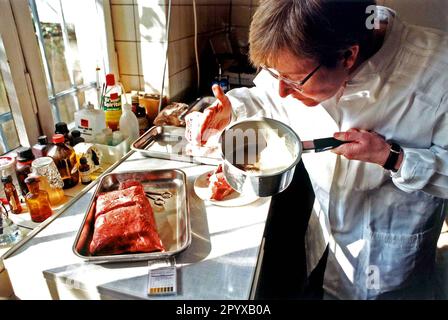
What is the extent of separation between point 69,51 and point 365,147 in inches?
47.1

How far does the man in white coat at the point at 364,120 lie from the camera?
59cm

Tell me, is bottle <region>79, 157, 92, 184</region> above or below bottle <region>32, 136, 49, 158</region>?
below

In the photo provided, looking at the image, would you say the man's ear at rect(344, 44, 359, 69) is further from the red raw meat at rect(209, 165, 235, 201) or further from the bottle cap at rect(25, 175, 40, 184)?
the bottle cap at rect(25, 175, 40, 184)

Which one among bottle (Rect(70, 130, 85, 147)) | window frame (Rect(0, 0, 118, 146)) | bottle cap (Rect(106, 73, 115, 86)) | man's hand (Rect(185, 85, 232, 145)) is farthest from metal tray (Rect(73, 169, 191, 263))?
bottle cap (Rect(106, 73, 115, 86))

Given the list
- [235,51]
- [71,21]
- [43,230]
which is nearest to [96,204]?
[43,230]

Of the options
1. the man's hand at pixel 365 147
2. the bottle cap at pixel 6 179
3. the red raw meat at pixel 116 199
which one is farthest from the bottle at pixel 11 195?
→ the man's hand at pixel 365 147

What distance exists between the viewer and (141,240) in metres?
0.66

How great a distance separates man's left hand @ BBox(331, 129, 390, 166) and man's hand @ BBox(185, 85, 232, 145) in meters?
0.37

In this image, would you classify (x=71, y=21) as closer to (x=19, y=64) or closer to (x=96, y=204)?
(x=19, y=64)

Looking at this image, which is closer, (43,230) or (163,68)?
(43,230)

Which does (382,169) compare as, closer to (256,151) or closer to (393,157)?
(393,157)

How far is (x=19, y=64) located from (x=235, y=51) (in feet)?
4.67

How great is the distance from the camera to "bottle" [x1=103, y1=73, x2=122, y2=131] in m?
1.17

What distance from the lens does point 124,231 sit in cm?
67
